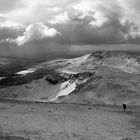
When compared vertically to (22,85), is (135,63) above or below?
above

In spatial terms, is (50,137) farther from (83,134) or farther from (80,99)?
(80,99)

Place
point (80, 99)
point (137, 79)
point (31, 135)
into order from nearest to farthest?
point (31, 135), point (80, 99), point (137, 79)

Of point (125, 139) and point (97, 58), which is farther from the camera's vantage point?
point (97, 58)

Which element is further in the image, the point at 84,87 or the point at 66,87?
the point at 66,87

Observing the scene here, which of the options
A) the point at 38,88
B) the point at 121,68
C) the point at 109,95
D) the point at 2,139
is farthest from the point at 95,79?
the point at 2,139

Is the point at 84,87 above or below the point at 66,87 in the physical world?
above

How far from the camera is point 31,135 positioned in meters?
27.7

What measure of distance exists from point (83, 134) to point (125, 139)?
16.9ft

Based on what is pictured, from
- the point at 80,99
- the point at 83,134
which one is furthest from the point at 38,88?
the point at 83,134

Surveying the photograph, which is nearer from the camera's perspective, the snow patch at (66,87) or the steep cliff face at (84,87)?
the steep cliff face at (84,87)

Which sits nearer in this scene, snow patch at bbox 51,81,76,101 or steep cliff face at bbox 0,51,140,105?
steep cliff face at bbox 0,51,140,105

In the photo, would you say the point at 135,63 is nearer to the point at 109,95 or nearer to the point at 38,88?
the point at 38,88

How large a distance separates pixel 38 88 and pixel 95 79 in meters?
31.7

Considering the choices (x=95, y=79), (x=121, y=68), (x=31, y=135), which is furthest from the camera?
(x=121, y=68)
